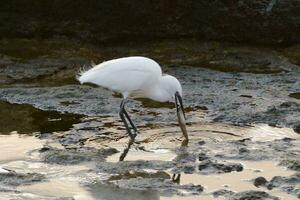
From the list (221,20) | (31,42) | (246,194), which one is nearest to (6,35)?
(31,42)

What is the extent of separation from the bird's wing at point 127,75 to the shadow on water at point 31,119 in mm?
695

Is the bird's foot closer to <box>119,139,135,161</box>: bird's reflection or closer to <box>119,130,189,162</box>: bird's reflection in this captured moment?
<box>119,130,189,162</box>: bird's reflection

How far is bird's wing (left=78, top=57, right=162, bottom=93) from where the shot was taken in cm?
831

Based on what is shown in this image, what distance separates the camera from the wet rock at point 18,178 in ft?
22.0

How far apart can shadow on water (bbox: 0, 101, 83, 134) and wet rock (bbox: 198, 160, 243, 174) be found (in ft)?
6.83

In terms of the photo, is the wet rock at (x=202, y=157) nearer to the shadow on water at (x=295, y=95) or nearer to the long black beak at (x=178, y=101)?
the long black beak at (x=178, y=101)

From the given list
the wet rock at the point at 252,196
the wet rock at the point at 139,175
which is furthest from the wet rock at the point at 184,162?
the wet rock at the point at 252,196

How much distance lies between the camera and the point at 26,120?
356 inches

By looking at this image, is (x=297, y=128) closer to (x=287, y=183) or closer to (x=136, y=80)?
(x=136, y=80)

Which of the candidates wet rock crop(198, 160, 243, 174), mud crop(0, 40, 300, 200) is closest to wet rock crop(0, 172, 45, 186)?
mud crop(0, 40, 300, 200)

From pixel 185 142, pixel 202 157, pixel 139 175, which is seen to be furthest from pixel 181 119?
pixel 139 175

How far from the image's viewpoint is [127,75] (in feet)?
27.4

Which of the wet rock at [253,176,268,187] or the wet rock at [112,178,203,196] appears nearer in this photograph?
the wet rock at [112,178,203,196]

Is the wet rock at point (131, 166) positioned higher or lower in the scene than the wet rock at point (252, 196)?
lower
